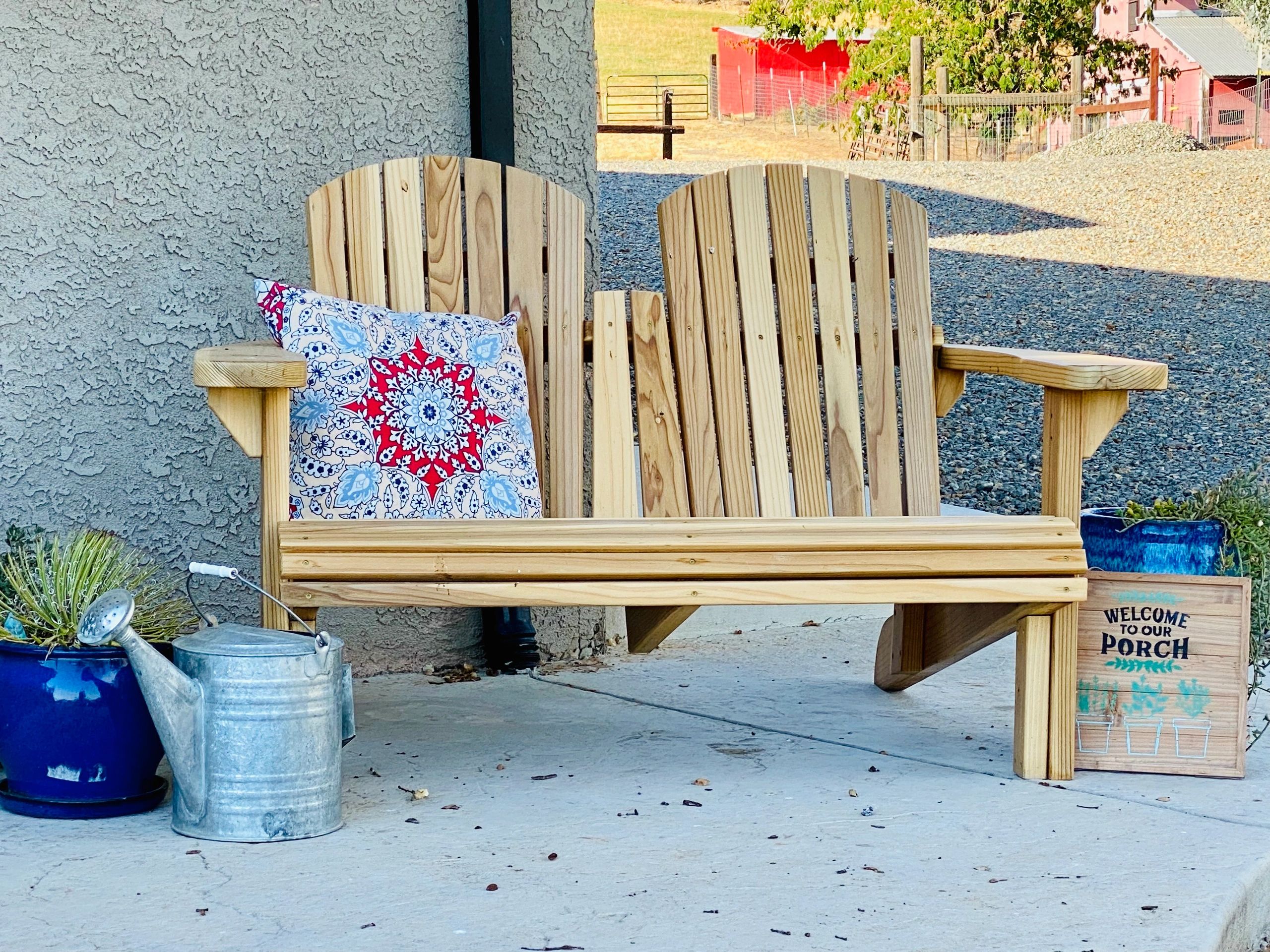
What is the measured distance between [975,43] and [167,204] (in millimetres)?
21381

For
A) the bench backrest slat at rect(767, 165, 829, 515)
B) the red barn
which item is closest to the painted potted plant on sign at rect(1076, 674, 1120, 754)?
the bench backrest slat at rect(767, 165, 829, 515)

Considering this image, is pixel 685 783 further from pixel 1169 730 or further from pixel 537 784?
pixel 1169 730

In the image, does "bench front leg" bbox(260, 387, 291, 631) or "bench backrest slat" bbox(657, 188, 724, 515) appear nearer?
"bench front leg" bbox(260, 387, 291, 631)

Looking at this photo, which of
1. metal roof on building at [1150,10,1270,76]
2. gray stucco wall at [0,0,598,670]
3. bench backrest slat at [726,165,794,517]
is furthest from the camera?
metal roof on building at [1150,10,1270,76]

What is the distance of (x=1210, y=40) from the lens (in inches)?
1093

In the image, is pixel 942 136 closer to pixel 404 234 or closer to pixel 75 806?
pixel 404 234

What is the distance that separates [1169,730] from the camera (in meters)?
2.56

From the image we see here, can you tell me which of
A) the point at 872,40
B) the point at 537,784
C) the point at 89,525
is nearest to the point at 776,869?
the point at 537,784

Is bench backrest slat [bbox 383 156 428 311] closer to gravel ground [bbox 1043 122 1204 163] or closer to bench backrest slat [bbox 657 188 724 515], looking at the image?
bench backrest slat [bbox 657 188 724 515]

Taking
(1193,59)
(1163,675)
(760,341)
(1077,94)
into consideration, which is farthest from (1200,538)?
(1193,59)

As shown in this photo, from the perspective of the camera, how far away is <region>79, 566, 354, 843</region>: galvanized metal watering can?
2.08m

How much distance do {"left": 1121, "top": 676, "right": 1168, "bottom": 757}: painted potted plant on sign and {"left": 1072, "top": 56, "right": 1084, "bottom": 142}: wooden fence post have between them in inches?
485

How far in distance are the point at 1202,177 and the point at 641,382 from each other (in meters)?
9.71

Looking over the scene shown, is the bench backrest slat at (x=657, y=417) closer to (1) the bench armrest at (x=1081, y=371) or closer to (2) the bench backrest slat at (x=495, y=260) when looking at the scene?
(2) the bench backrest slat at (x=495, y=260)
